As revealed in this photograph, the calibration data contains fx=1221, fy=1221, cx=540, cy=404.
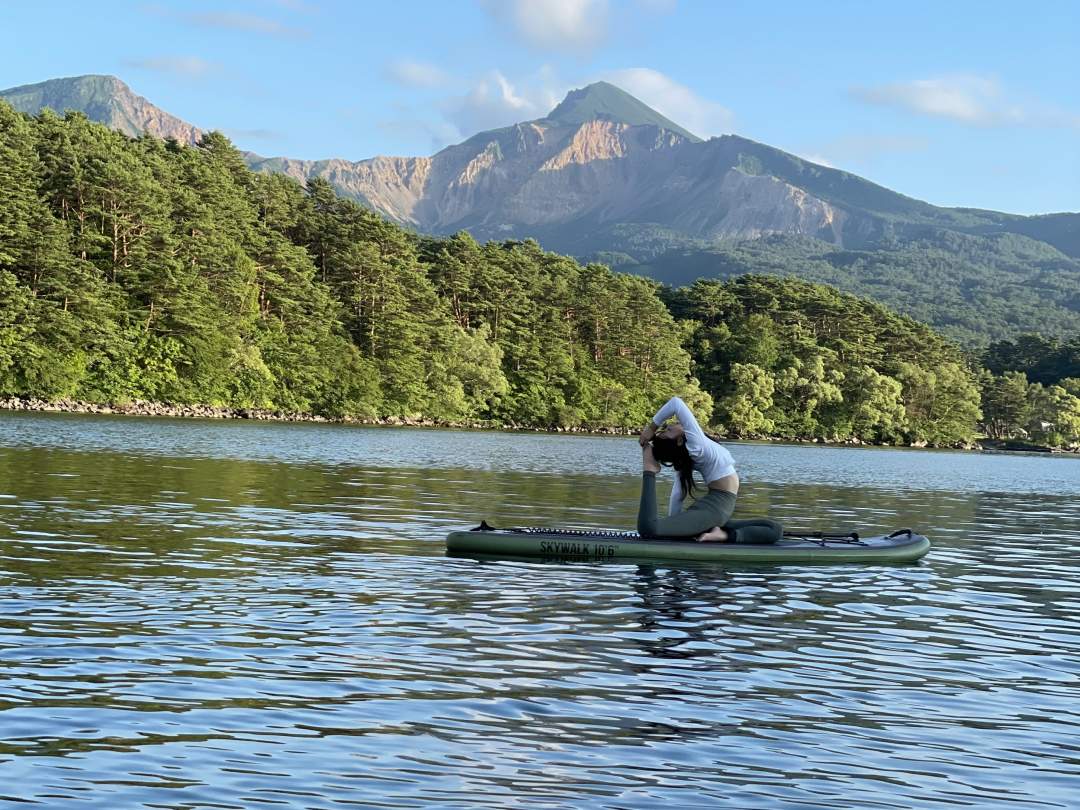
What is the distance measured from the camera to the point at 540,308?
12275 centimetres

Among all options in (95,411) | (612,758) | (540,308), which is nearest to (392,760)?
(612,758)

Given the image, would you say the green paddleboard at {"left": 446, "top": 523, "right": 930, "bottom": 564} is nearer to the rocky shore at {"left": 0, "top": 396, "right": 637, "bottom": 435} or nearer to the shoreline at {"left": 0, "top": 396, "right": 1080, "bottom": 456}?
the shoreline at {"left": 0, "top": 396, "right": 1080, "bottom": 456}

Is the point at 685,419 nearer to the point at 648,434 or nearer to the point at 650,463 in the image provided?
the point at 648,434

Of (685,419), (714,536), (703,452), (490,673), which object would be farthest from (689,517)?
(490,673)

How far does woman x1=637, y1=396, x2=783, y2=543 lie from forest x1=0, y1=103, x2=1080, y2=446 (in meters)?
64.1

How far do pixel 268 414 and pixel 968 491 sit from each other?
189 ft

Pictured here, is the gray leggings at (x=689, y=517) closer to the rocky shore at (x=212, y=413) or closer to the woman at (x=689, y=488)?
the woman at (x=689, y=488)

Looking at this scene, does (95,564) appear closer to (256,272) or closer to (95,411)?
(95,411)

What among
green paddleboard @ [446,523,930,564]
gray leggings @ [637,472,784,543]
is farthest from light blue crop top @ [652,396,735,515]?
green paddleboard @ [446,523,930,564]

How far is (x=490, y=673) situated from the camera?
10211 millimetres

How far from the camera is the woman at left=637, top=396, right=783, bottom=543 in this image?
17.9m

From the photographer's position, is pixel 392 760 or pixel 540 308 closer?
pixel 392 760

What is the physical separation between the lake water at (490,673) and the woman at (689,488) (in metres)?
0.63

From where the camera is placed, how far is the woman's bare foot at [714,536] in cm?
1877
